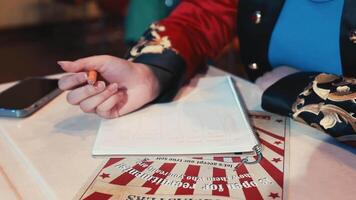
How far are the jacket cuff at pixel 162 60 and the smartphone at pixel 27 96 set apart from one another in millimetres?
125

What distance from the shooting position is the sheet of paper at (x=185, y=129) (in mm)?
489

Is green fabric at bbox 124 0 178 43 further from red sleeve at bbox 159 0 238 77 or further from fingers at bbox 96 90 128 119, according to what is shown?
fingers at bbox 96 90 128 119

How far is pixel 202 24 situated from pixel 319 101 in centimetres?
28

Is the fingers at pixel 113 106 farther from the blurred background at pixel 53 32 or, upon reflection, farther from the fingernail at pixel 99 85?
the blurred background at pixel 53 32

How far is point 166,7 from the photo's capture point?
39.2 inches

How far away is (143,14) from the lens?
1.02m

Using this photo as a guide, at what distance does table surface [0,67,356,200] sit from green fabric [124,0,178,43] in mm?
437

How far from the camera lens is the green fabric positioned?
3.26 feet

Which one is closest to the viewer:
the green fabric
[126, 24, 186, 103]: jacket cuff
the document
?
the document

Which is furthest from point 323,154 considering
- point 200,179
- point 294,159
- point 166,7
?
point 166,7

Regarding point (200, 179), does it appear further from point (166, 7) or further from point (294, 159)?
point (166, 7)

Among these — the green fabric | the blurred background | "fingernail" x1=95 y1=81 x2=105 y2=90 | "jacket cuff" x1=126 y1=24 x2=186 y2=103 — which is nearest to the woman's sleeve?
"jacket cuff" x1=126 y1=24 x2=186 y2=103

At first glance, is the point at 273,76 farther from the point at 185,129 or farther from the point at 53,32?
the point at 53,32

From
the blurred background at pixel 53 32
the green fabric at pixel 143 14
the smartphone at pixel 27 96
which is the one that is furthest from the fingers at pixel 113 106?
the blurred background at pixel 53 32
